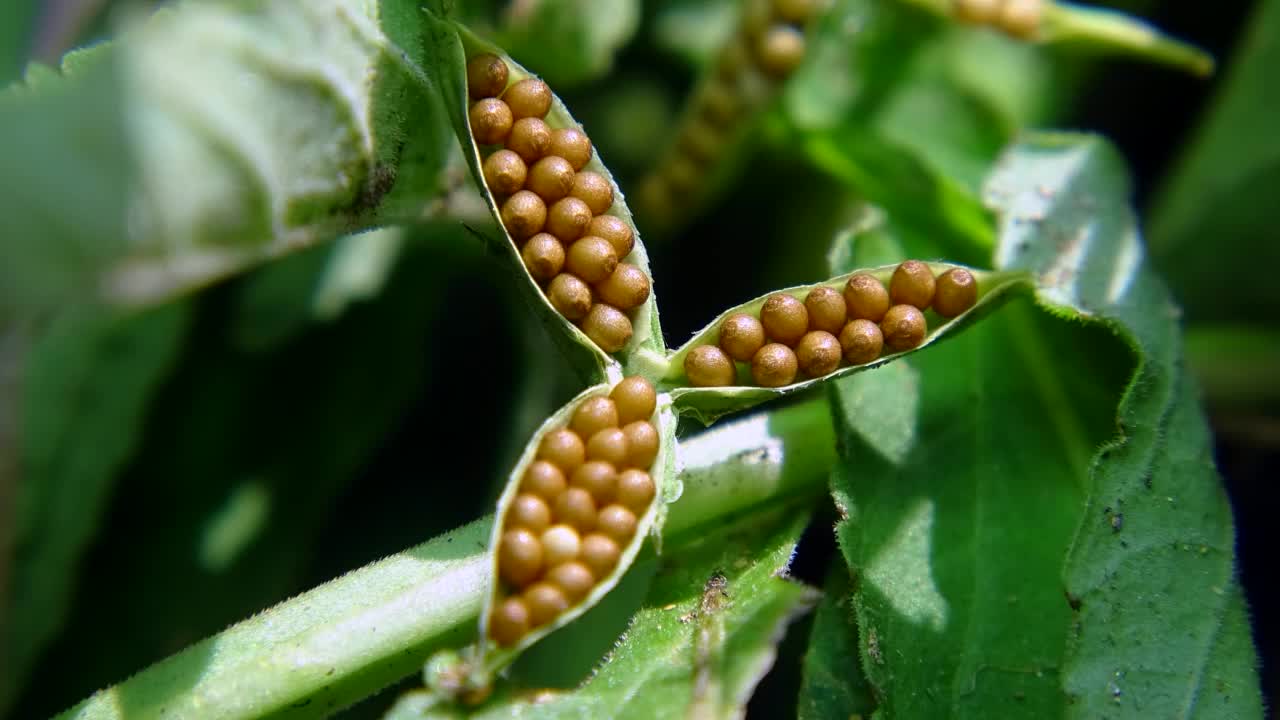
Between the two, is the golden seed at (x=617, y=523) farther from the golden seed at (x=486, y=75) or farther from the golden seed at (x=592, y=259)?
the golden seed at (x=486, y=75)

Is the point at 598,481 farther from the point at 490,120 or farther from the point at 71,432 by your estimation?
the point at 71,432

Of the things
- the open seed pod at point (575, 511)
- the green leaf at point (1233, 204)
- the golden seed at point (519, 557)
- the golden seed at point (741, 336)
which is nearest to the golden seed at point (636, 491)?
the open seed pod at point (575, 511)

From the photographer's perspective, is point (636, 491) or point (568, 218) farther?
point (568, 218)

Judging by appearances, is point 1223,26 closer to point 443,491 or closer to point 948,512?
point 948,512

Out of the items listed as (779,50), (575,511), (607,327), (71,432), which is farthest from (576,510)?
(71,432)

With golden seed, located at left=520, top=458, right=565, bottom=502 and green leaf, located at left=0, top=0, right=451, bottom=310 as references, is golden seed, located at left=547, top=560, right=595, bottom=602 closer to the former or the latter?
golden seed, located at left=520, top=458, right=565, bottom=502

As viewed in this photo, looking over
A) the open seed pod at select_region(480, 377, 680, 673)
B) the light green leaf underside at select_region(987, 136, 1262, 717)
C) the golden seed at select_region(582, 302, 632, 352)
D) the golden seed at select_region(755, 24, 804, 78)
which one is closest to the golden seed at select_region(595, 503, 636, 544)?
the open seed pod at select_region(480, 377, 680, 673)

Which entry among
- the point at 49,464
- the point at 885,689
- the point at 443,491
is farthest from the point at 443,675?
the point at 49,464
